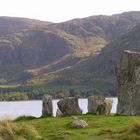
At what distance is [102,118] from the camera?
32031 millimetres

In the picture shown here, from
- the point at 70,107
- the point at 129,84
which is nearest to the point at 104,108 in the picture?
the point at 129,84

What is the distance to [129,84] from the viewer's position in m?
35.8

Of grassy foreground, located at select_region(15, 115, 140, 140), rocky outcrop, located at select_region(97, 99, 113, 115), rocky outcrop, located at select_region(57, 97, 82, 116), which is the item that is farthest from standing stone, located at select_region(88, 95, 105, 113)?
grassy foreground, located at select_region(15, 115, 140, 140)

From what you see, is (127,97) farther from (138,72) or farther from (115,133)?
(115,133)

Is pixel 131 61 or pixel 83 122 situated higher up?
pixel 131 61

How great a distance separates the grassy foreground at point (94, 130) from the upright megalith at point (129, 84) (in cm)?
379

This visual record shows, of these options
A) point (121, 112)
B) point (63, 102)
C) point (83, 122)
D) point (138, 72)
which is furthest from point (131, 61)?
point (83, 122)

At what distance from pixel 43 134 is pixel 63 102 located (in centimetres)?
1150

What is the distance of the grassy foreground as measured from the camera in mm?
23891

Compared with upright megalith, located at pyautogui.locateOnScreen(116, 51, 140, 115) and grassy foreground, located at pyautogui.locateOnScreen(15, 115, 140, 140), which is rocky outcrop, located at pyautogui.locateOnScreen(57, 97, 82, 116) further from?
grassy foreground, located at pyautogui.locateOnScreen(15, 115, 140, 140)

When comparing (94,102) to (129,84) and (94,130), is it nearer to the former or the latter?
(129,84)

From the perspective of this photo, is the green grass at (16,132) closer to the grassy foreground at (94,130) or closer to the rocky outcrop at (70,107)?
the grassy foreground at (94,130)

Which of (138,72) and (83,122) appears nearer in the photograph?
(83,122)

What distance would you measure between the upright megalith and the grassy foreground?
379 cm
